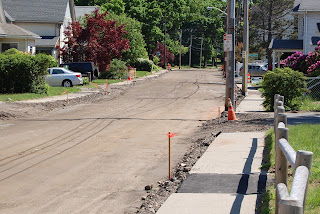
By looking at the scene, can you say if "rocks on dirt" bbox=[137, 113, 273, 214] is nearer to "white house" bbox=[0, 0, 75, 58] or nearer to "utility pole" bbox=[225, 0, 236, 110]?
"utility pole" bbox=[225, 0, 236, 110]

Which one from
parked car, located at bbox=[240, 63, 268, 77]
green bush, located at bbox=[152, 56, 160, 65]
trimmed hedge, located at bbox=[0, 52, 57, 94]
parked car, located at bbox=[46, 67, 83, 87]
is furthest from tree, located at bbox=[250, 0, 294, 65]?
trimmed hedge, located at bbox=[0, 52, 57, 94]

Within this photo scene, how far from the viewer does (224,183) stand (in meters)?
9.36

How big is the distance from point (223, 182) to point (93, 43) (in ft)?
125

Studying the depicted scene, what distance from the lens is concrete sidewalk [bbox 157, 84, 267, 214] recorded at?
7829mm

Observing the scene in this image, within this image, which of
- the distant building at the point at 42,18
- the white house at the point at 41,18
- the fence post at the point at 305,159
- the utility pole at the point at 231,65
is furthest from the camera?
the white house at the point at 41,18

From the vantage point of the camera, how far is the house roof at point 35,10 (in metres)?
51.7

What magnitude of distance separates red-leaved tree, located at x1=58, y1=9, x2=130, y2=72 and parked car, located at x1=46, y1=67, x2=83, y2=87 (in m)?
8.74

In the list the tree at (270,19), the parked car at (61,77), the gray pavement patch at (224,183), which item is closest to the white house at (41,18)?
the parked car at (61,77)

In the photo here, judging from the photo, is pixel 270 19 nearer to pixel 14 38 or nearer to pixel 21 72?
pixel 14 38

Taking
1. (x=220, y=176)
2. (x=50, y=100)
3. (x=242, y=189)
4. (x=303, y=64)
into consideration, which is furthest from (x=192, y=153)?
(x=303, y=64)

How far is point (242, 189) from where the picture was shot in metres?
8.90

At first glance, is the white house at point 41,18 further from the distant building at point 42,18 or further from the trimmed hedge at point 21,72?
the trimmed hedge at point 21,72

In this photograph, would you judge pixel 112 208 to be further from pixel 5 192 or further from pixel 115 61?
pixel 115 61

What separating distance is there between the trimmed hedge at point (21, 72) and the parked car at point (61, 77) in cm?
738
